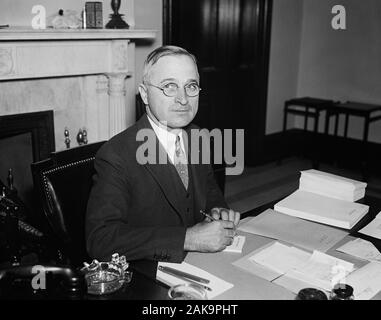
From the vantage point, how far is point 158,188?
1.60 meters

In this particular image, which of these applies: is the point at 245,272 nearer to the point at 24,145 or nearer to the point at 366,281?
the point at 366,281

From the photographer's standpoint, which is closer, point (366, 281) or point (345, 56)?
point (366, 281)

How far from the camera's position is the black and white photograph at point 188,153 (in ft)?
4.10

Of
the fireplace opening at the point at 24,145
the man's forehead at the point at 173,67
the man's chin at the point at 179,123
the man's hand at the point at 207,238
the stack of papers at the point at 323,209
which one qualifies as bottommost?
the fireplace opening at the point at 24,145

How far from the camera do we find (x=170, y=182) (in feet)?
5.30

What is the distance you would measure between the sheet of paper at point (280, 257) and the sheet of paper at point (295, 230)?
0.20ft

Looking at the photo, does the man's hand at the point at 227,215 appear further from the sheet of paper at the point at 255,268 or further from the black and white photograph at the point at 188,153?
the sheet of paper at the point at 255,268

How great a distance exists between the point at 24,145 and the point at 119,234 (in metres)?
2.48

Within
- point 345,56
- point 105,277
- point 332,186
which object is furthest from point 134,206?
point 345,56

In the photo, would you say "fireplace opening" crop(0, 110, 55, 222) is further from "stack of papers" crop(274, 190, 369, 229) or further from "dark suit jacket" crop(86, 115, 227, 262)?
"stack of papers" crop(274, 190, 369, 229)

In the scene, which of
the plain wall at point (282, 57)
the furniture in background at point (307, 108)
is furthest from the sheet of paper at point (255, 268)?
the plain wall at point (282, 57)

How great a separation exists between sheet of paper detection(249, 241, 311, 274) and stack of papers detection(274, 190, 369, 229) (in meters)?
0.28
